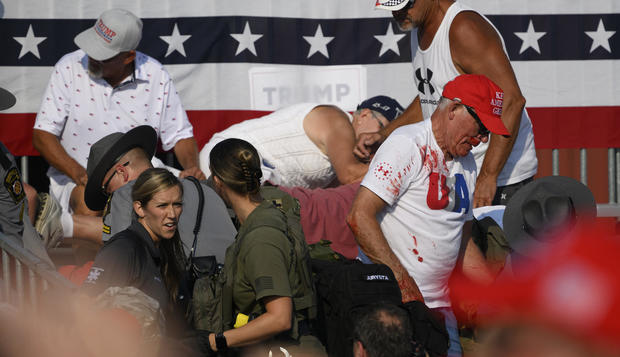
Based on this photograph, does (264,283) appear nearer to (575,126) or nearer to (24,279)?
(24,279)

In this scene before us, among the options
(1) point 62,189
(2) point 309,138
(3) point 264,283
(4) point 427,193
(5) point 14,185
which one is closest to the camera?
(3) point 264,283

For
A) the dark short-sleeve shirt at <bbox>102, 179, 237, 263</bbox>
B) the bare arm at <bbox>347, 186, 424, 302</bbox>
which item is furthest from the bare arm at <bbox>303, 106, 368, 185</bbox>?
the bare arm at <bbox>347, 186, 424, 302</bbox>

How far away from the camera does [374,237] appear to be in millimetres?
3975

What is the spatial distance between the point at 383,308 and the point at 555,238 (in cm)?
138

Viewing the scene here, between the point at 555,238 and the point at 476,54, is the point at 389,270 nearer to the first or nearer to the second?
the point at 555,238

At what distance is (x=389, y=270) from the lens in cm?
393

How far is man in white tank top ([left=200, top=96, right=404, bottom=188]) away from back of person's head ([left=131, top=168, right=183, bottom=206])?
174 centimetres

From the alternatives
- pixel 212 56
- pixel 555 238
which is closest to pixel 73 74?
pixel 212 56

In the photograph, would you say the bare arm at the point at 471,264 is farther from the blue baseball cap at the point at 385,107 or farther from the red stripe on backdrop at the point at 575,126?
the red stripe on backdrop at the point at 575,126

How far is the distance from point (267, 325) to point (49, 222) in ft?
7.39

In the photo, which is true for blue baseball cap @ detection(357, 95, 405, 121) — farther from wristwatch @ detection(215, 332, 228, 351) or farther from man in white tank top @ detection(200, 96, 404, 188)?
wristwatch @ detection(215, 332, 228, 351)

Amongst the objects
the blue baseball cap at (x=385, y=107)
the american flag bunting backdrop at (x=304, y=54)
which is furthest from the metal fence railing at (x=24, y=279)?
the american flag bunting backdrop at (x=304, y=54)

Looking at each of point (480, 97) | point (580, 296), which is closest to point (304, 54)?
point (480, 97)

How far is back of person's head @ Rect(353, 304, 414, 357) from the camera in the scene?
2947 mm
